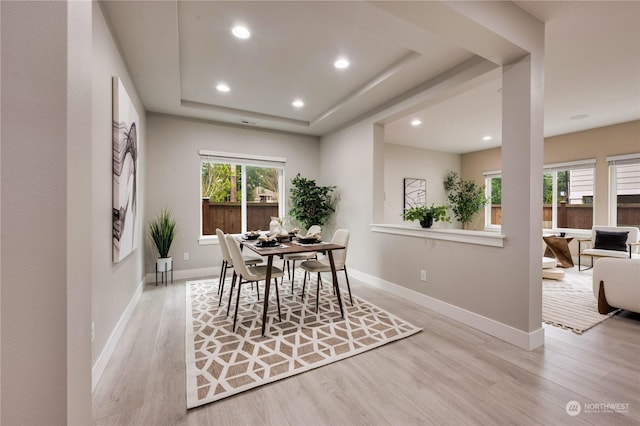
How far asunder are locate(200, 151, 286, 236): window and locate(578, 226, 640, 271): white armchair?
18.1 feet

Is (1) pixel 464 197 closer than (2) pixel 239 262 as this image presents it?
No

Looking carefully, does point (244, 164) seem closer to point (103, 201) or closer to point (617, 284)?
point (103, 201)

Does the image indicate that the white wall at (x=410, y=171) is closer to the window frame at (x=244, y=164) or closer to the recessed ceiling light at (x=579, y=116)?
the window frame at (x=244, y=164)

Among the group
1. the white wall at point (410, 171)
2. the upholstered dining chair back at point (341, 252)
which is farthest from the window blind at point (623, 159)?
the upholstered dining chair back at point (341, 252)

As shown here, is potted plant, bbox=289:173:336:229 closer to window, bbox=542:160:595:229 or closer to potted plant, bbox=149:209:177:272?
potted plant, bbox=149:209:177:272

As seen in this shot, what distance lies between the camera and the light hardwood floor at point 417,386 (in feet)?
4.87

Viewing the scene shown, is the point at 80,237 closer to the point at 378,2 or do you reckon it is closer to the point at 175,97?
→ the point at 378,2

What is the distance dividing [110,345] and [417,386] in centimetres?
227

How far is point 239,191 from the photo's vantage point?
488 centimetres

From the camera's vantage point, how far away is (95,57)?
1754 millimetres

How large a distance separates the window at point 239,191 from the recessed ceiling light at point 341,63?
242 centimetres

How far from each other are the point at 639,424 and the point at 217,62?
161 inches

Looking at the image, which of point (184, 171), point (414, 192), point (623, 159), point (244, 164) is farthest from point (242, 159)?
point (623, 159)

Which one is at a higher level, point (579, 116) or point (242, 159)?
point (579, 116)
